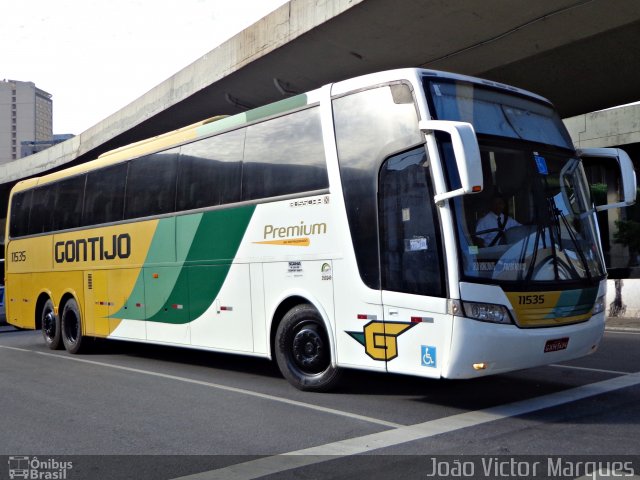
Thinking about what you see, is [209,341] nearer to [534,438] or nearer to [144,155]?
[144,155]

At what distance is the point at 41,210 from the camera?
15.0m

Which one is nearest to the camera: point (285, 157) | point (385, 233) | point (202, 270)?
point (385, 233)

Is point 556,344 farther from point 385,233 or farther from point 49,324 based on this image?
point 49,324

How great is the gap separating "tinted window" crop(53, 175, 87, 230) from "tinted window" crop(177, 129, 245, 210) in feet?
11.8

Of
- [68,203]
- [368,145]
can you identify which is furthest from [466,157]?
[68,203]

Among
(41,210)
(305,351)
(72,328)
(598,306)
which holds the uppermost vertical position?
(41,210)

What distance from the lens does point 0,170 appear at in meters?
39.9

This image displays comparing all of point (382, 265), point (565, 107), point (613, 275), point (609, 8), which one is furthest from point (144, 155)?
point (613, 275)

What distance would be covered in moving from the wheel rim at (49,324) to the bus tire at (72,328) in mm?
464

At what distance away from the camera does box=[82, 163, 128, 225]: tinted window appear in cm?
1239

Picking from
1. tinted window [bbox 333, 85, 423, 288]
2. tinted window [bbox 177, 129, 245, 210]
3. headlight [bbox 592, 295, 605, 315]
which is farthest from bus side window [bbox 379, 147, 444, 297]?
tinted window [bbox 177, 129, 245, 210]

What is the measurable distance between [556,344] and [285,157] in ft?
12.5

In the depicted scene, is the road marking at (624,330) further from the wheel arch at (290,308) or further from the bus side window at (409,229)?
the bus side window at (409,229)

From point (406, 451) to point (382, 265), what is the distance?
2.18m
